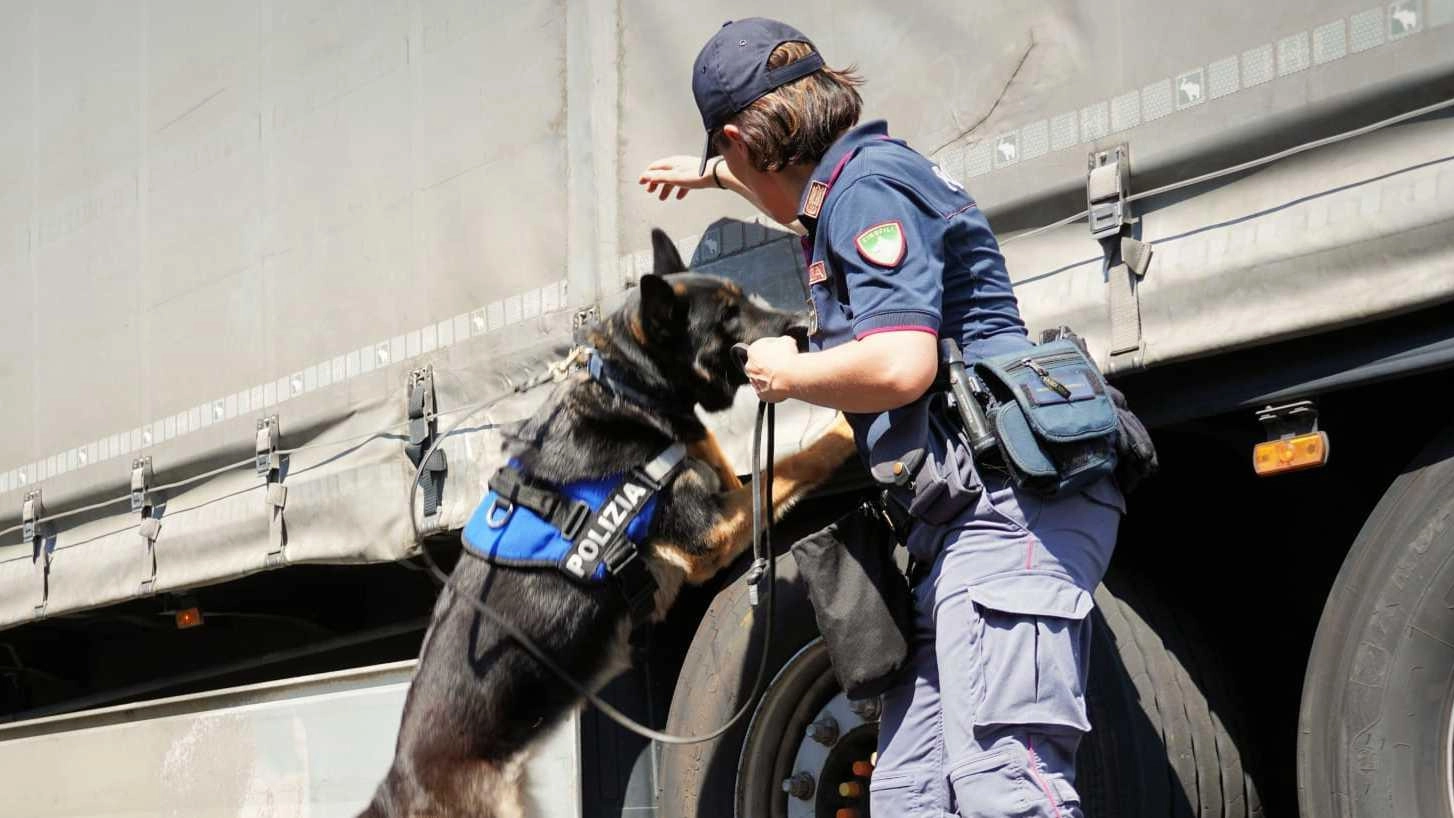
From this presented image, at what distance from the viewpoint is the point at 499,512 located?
12.1ft

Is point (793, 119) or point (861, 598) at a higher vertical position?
point (793, 119)

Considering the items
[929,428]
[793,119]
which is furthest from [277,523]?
[929,428]

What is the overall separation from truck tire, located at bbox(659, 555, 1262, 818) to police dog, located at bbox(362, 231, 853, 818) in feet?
0.77

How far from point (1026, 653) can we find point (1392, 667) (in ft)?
2.35

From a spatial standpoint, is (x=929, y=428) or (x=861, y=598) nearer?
(x=929, y=428)

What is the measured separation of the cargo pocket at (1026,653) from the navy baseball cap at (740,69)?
3.34 ft

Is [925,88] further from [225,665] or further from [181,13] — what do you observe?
[225,665]

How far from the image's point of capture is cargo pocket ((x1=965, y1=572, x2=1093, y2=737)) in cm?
226

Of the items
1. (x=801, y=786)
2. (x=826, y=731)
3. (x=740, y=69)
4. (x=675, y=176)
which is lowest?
(x=801, y=786)

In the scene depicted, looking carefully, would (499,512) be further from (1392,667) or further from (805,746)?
(1392,667)

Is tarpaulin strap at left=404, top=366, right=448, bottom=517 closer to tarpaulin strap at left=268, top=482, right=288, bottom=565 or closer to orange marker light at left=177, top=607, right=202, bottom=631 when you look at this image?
tarpaulin strap at left=268, top=482, right=288, bottom=565

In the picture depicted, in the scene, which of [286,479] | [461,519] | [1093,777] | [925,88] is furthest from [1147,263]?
[286,479]

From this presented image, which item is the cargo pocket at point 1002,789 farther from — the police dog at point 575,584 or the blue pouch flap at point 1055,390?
the police dog at point 575,584

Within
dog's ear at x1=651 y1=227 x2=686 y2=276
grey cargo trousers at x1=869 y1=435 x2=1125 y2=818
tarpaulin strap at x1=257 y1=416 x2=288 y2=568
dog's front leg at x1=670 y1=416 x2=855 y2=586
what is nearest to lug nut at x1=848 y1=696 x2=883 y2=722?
dog's front leg at x1=670 y1=416 x2=855 y2=586
